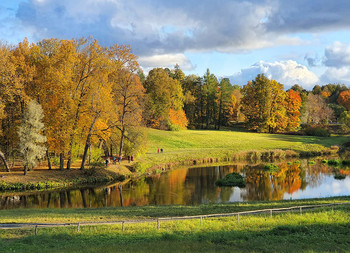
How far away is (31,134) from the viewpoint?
116 ft

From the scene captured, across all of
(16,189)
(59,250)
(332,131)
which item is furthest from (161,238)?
(332,131)

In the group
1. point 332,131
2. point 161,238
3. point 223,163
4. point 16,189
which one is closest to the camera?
point 161,238

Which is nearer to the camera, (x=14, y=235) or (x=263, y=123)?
(x=14, y=235)

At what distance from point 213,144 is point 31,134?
135 feet

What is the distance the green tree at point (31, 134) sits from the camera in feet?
115

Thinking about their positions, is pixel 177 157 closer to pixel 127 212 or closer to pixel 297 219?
pixel 127 212

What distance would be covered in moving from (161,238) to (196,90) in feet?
327

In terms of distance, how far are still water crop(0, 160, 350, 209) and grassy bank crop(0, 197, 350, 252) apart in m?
11.9

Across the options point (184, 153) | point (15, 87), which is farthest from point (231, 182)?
point (15, 87)

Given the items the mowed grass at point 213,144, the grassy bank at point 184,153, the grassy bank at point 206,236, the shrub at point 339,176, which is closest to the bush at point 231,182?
the grassy bank at point 184,153

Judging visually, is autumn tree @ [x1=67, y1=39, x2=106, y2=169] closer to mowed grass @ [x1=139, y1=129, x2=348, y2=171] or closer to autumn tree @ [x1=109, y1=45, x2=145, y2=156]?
autumn tree @ [x1=109, y1=45, x2=145, y2=156]

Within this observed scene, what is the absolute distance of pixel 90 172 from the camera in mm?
39844

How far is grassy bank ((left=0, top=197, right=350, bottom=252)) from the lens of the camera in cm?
1230

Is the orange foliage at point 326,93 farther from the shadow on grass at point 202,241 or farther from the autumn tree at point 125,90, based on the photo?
the shadow on grass at point 202,241
